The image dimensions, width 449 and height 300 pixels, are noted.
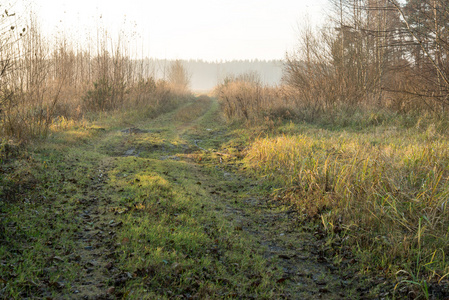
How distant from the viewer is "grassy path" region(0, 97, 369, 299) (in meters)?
3.26

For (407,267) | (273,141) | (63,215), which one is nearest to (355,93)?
(273,141)

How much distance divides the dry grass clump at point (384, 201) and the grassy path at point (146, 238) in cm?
47

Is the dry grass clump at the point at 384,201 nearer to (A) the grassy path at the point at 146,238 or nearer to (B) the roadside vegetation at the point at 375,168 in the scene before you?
(B) the roadside vegetation at the point at 375,168

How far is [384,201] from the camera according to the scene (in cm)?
450

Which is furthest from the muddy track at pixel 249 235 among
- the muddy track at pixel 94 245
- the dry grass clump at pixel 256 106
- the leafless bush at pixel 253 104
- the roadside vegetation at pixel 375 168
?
the leafless bush at pixel 253 104

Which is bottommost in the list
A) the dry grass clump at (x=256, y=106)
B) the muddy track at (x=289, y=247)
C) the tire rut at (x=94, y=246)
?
the muddy track at (x=289, y=247)

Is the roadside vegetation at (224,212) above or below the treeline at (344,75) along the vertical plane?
below

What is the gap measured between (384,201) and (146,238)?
348cm

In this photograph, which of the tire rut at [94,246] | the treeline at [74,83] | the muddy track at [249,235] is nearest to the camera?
the tire rut at [94,246]

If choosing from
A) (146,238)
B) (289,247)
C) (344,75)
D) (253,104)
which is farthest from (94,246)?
(344,75)

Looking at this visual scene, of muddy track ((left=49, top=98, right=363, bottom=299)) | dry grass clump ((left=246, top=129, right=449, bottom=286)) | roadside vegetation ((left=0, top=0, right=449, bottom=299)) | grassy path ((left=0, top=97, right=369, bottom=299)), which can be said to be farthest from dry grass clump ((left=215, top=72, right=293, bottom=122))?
dry grass clump ((left=246, top=129, right=449, bottom=286))

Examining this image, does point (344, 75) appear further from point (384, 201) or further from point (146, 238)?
Answer: point (146, 238)

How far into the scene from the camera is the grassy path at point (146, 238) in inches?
128

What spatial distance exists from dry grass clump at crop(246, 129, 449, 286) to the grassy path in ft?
1.55
